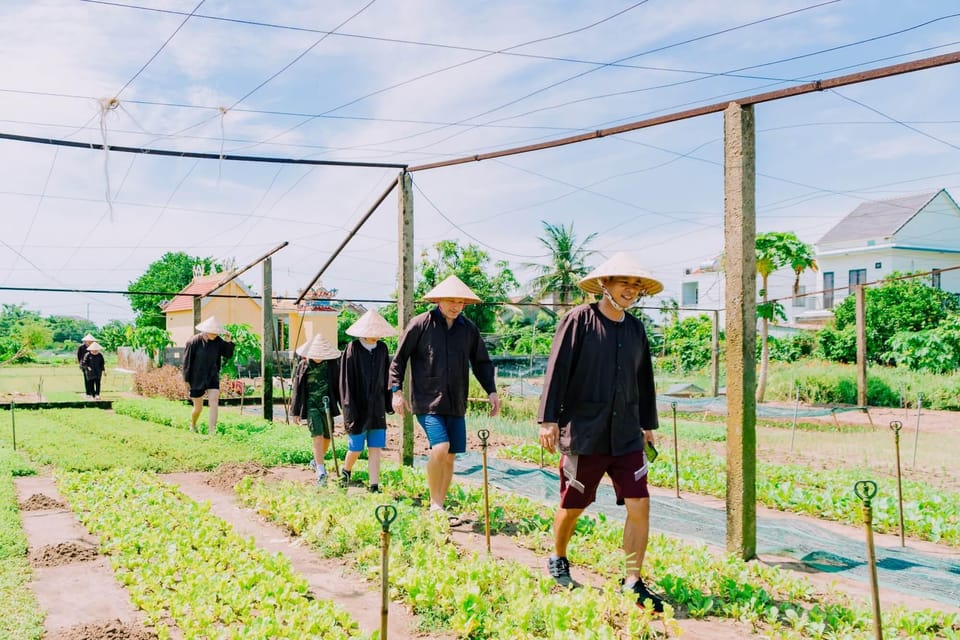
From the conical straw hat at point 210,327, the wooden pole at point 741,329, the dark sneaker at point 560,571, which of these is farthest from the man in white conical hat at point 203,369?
the wooden pole at point 741,329

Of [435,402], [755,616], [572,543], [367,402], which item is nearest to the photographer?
[755,616]

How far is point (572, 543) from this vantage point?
5.08 metres

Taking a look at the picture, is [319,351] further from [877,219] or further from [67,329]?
[67,329]

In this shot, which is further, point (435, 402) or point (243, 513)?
point (243, 513)

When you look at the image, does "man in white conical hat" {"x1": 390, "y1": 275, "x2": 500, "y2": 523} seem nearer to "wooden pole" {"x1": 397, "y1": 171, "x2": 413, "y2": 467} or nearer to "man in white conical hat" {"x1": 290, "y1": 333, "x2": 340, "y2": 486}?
"man in white conical hat" {"x1": 290, "y1": 333, "x2": 340, "y2": 486}

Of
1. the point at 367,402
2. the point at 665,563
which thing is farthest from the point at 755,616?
the point at 367,402

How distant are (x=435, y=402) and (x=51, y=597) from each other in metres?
2.88

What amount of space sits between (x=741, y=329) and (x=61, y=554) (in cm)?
487

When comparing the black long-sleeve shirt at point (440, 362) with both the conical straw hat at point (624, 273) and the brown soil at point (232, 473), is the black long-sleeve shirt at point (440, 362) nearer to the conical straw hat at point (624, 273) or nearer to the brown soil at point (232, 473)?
the conical straw hat at point (624, 273)

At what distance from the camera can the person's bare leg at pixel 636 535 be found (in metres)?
4.15

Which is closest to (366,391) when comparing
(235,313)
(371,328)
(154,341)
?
(371,328)

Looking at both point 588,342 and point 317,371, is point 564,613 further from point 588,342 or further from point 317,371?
point 317,371

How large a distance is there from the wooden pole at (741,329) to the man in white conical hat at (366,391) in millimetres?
3378

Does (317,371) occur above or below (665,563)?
above
